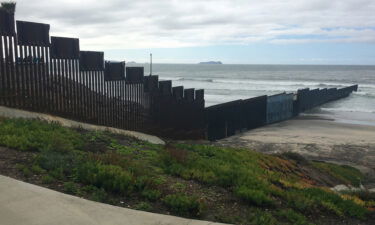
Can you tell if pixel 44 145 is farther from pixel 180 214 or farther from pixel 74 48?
pixel 74 48

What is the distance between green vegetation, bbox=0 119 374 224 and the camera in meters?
5.38

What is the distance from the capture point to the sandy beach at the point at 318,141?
17.9 meters

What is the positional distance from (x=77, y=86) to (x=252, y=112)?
15321 mm

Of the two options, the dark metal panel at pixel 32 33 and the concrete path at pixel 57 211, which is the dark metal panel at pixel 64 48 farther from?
the concrete path at pixel 57 211

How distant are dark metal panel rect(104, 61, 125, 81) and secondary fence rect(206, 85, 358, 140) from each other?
615 cm

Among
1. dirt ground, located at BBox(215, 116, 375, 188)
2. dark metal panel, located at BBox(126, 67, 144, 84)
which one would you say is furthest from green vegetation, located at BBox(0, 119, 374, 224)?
dirt ground, located at BBox(215, 116, 375, 188)

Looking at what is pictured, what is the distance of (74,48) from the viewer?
12273 mm

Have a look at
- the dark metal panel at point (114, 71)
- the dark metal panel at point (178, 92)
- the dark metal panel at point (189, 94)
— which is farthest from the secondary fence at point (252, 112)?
the dark metal panel at point (114, 71)

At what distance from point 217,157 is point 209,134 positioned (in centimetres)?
937

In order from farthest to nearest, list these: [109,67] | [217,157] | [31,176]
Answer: [109,67]
[217,157]
[31,176]

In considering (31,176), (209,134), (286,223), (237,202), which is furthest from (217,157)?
(209,134)

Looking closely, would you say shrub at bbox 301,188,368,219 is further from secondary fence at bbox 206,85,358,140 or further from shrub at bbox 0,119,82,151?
secondary fence at bbox 206,85,358,140

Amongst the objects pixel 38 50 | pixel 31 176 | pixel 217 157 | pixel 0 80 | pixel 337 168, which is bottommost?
pixel 337 168

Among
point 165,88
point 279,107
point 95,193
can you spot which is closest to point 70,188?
point 95,193
